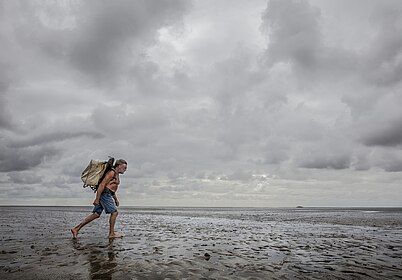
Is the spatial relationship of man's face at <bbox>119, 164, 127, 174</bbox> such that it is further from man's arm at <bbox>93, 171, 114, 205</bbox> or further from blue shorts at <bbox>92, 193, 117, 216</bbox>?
blue shorts at <bbox>92, 193, 117, 216</bbox>

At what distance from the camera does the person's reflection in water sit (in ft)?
20.7

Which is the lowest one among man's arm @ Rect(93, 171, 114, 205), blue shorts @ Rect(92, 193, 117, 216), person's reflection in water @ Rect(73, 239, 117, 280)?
person's reflection in water @ Rect(73, 239, 117, 280)

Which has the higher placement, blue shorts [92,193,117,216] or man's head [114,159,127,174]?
man's head [114,159,127,174]

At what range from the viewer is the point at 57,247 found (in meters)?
10.0

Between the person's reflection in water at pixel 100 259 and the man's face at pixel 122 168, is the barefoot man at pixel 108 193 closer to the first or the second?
the man's face at pixel 122 168

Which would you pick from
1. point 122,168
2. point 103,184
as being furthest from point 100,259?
point 122,168

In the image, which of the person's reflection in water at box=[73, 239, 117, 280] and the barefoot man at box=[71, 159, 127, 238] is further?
the barefoot man at box=[71, 159, 127, 238]

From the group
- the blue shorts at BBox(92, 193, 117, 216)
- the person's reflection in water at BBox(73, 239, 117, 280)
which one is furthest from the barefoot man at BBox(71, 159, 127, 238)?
the person's reflection in water at BBox(73, 239, 117, 280)

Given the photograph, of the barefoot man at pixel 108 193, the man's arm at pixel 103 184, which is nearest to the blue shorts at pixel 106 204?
the barefoot man at pixel 108 193

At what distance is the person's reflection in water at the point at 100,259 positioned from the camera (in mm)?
6320

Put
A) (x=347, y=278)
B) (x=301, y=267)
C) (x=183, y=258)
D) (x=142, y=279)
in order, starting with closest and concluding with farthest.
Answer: (x=142, y=279)
(x=347, y=278)
(x=301, y=267)
(x=183, y=258)

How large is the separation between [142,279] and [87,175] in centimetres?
680

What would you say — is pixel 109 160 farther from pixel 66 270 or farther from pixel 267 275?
pixel 267 275

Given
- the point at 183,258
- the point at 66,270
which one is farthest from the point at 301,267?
the point at 66,270
